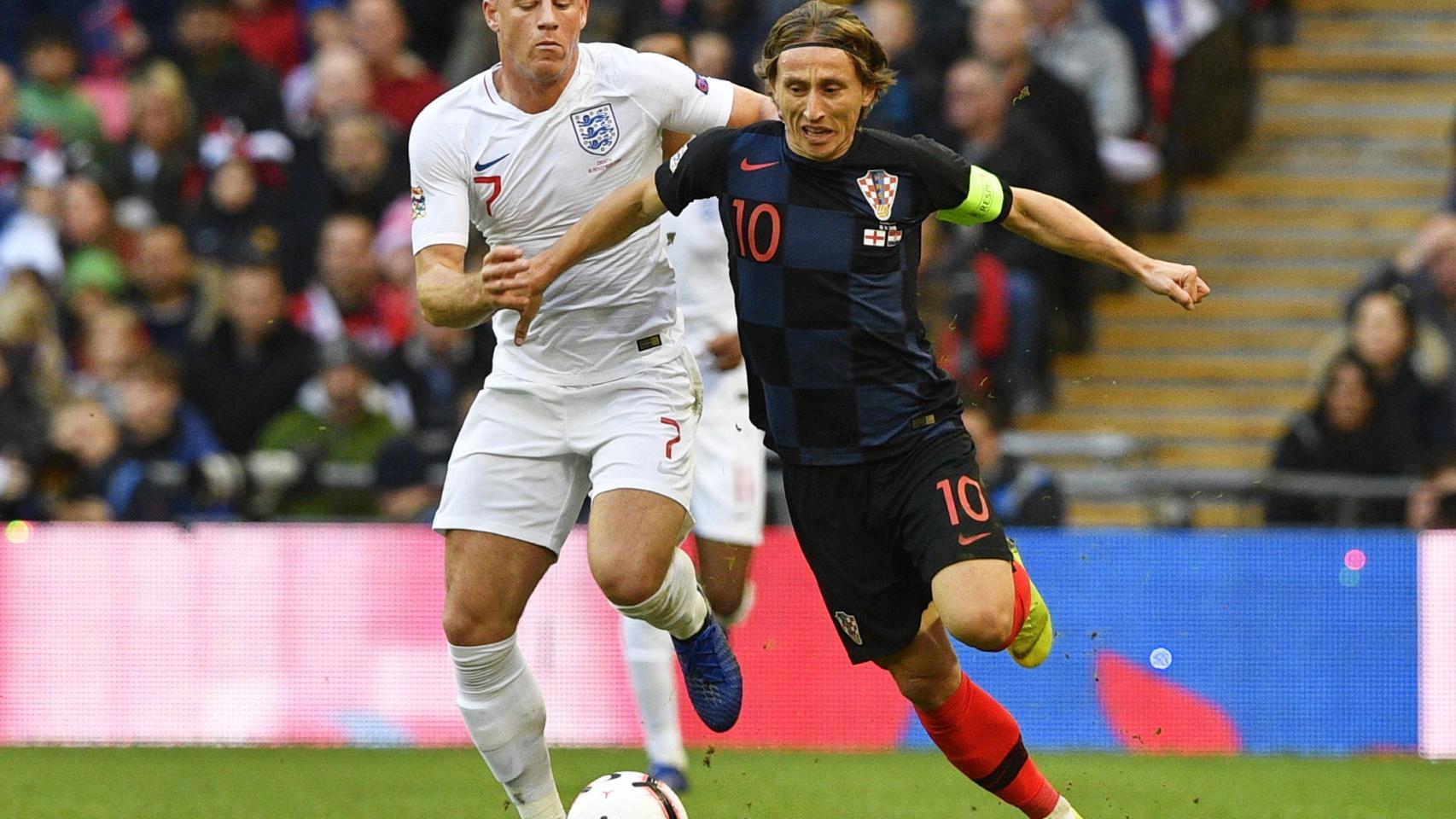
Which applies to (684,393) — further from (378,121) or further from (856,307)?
(378,121)

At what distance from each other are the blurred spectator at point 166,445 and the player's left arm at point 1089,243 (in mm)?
5978

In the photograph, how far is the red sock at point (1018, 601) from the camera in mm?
6363

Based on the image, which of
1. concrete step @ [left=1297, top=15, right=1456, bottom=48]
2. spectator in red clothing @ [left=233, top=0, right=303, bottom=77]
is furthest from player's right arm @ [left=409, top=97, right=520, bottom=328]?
concrete step @ [left=1297, top=15, right=1456, bottom=48]

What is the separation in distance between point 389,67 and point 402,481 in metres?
3.71

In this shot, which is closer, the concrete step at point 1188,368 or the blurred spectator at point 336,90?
the concrete step at point 1188,368

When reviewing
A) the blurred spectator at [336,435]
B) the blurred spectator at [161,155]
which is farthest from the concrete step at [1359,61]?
the blurred spectator at [161,155]

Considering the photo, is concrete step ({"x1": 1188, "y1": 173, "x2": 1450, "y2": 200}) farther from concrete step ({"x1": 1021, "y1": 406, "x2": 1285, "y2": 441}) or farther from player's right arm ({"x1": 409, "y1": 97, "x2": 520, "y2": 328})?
player's right arm ({"x1": 409, "y1": 97, "x2": 520, "y2": 328})

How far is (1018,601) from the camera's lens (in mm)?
6414

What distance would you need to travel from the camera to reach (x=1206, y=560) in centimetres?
1029

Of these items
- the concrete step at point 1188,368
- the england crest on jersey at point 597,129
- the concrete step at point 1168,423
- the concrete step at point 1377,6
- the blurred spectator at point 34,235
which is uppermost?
the concrete step at point 1377,6

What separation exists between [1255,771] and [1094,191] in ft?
13.6

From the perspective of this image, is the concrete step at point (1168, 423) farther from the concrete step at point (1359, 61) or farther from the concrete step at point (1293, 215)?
the concrete step at point (1359, 61)

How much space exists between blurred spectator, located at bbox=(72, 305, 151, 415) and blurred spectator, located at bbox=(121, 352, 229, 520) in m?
0.34

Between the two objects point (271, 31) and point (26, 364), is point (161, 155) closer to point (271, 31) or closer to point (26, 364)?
point (271, 31)
